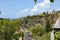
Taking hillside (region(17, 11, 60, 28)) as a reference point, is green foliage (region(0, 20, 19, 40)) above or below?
above

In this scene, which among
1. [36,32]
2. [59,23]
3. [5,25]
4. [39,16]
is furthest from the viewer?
[39,16]

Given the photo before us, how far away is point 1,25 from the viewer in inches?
1245

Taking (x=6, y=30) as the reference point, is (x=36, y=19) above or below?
below

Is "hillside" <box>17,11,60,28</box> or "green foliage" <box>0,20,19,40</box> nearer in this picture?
"green foliage" <box>0,20,19,40</box>

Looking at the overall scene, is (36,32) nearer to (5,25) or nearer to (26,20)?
(5,25)

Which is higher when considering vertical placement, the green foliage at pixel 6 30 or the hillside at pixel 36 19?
the green foliage at pixel 6 30

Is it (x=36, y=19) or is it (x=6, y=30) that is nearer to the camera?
(x=6, y=30)

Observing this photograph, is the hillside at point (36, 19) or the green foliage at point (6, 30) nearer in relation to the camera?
the green foliage at point (6, 30)

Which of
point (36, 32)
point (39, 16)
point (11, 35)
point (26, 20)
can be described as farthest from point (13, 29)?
point (39, 16)

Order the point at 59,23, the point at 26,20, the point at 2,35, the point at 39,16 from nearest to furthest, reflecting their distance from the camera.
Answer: the point at 59,23, the point at 2,35, the point at 26,20, the point at 39,16

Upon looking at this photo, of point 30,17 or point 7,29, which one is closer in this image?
point 7,29

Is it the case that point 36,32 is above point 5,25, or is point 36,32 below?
below

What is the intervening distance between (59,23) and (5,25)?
8.85 m

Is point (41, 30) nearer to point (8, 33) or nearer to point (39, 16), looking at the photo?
point (8, 33)
